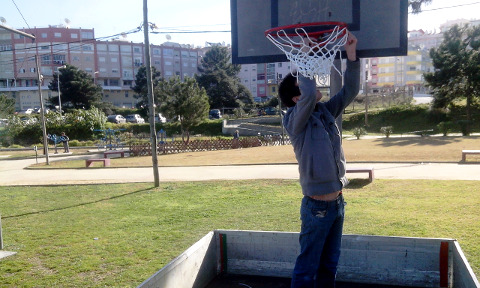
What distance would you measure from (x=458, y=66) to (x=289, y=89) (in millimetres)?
35827

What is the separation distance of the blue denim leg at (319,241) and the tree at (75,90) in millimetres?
56930

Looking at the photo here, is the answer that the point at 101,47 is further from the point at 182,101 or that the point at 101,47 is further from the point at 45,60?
the point at 182,101

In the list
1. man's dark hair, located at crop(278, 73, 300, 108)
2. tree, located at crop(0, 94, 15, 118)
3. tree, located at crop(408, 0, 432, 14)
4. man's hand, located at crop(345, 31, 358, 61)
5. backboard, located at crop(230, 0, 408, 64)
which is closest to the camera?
man's dark hair, located at crop(278, 73, 300, 108)

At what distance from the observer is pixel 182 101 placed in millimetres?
33844

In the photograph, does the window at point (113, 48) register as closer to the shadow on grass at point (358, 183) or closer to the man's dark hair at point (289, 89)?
the shadow on grass at point (358, 183)

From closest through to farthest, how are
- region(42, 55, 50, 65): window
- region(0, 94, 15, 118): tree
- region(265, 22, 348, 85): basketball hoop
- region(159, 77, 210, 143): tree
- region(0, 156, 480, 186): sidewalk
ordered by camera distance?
region(265, 22, 348, 85): basketball hoop, region(0, 156, 480, 186): sidewalk, region(159, 77, 210, 143): tree, region(0, 94, 15, 118): tree, region(42, 55, 50, 65): window

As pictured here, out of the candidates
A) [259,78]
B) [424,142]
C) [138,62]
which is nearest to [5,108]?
[424,142]

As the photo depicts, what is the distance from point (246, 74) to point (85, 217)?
8142cm

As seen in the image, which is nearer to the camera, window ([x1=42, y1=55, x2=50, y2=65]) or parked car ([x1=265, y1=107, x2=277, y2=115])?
parked car ([x1=265, y1=107, x2=277, y2=115])

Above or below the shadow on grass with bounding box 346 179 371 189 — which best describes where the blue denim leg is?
above

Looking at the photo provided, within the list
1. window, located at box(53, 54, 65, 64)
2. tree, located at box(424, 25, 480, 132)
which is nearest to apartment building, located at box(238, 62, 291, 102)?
window, located at box(53, 54, 65, 64)

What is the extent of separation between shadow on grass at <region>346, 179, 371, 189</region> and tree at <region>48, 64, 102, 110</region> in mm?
50222

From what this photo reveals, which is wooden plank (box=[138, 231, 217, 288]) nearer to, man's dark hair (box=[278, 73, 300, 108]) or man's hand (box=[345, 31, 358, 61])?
A: man's dark hair (box=[278, 73, 300, 108])

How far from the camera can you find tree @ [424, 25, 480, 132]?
34.1 metres
